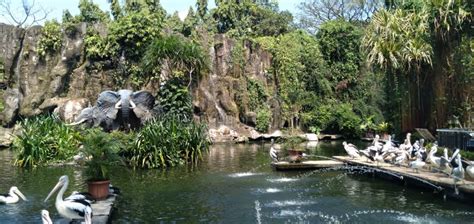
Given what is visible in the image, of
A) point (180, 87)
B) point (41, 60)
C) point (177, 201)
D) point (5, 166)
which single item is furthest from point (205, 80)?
point (177, 201)

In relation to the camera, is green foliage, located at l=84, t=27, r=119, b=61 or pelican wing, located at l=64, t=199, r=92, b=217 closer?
pelican wing, located at l=64, t=199, r=92, b=217

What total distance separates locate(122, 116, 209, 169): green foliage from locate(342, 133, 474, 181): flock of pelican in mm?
5873

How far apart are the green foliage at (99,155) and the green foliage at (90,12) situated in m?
30.4

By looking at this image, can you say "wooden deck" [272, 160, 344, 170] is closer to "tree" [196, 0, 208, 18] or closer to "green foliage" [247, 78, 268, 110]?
"green foliage" [247, 78, 268, 110]

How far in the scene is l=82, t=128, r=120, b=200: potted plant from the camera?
11.9m

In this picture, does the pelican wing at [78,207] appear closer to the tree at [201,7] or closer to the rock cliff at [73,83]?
the rock cliff at [73,83]

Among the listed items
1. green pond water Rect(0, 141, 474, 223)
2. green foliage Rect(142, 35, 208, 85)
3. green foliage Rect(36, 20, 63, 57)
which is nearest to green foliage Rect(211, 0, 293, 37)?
green foliage Rect(36, 20, 63, 57)

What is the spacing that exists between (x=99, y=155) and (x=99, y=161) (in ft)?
0.59

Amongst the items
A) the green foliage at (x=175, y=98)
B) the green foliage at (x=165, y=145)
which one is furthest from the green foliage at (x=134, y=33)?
the green foliage at (x=165, y=145)

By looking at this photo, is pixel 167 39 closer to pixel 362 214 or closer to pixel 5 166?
pixel 5 166

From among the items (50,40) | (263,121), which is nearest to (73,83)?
(50,40)

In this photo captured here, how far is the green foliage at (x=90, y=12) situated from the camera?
41.6 metres

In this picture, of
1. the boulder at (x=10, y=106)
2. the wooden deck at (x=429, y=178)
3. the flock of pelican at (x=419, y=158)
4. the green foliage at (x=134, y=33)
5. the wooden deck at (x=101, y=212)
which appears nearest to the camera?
the wooden deck at (x=101, y=212)

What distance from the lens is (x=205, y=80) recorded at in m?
36.4
